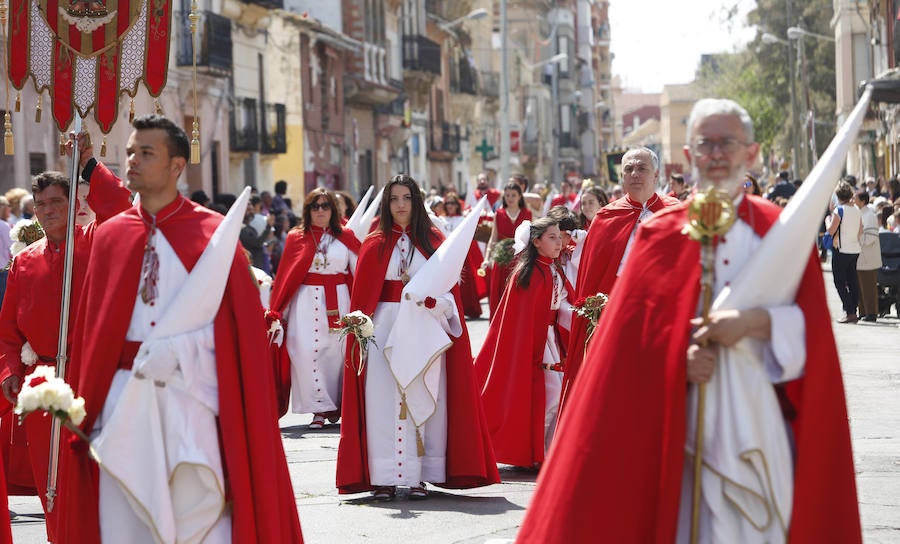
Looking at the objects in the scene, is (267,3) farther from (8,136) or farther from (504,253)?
(8,136)

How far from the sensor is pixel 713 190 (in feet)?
16.9

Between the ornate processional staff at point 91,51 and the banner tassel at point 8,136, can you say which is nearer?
the ornate processional staff at point 91,51

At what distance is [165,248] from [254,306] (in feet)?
1.22

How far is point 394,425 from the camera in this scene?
9977mm

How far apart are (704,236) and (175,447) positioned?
1.97m

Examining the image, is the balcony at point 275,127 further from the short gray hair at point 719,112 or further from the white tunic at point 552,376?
the short gray hair at point 719,112

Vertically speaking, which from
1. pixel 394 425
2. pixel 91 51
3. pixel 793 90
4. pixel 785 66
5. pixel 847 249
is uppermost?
pixel 785 66

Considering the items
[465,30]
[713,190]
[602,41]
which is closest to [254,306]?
[713,190]

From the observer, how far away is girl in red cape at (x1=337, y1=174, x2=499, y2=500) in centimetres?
995

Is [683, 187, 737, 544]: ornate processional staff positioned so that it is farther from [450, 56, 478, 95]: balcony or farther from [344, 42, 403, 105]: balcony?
[450, 56, 478, 95]: balcony

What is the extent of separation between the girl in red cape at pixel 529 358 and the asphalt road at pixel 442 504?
0.93ft

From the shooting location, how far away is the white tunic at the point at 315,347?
13.8 meters

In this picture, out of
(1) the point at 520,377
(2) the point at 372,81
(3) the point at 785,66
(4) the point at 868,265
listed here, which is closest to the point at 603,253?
(1) the point at 520,377

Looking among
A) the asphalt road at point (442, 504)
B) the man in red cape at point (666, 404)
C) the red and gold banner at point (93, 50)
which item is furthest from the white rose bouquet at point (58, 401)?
the asphalt road at point (442, 504)
